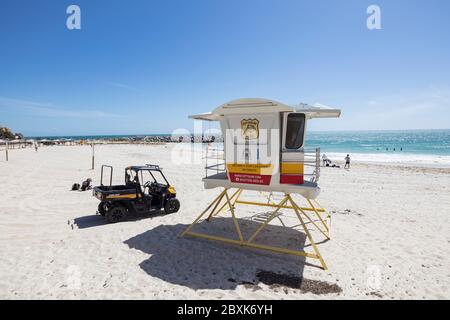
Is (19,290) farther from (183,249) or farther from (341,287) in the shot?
(341,287)

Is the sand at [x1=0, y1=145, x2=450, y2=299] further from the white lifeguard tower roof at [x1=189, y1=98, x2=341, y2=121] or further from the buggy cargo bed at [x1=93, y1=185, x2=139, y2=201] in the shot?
the white lifeguard tower roof at [x1=189, y1=98, x2=341, y2=121]

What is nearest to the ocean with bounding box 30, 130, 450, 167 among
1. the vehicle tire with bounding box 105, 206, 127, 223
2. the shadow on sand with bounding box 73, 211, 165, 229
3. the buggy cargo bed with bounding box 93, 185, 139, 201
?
the shadow on sand with bounding box 73, 211, 165, 229

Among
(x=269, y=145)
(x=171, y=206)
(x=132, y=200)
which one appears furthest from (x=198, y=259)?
(x=171, y=206)

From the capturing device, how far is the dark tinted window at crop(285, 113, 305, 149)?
22.6ft

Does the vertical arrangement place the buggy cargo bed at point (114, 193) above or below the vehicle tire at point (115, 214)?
above

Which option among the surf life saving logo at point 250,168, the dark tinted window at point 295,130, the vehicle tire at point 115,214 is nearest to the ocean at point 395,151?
the dark tinted window at point 295,130

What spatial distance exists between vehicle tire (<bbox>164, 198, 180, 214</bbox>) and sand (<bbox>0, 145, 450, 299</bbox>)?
351 mm

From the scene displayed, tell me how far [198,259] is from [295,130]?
4224 millimetres

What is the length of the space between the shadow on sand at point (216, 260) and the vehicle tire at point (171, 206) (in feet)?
5.38

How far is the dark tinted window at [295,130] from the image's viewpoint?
6.89 m

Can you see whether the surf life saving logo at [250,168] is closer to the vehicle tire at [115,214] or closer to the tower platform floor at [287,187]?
the tower platform floor at [287,187]
